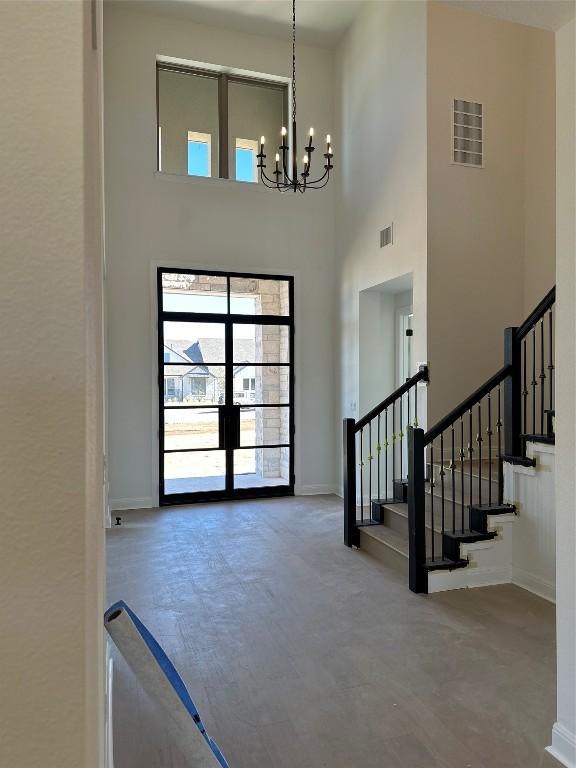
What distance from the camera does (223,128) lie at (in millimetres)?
7102

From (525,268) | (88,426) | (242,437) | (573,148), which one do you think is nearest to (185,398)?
(242,437)

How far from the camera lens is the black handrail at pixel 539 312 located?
11.8 feet

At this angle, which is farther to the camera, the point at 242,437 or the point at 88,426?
the point at 242,437

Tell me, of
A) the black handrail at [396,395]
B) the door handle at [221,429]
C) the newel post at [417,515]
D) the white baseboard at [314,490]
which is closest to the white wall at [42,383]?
the newel post at [417,515]

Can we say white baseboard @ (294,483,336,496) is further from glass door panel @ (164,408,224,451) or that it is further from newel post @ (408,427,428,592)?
newel post @ (408,427,428,592)

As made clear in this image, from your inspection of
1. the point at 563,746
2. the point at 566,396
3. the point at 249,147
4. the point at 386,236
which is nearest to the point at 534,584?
the point at 563,746

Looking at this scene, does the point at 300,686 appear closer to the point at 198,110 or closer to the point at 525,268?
the point at 525,268

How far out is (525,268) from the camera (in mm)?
5621

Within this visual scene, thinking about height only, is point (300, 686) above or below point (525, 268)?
below

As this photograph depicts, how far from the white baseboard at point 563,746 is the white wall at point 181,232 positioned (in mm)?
5223

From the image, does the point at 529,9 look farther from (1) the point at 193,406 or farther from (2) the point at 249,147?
(2) the point at 249,147

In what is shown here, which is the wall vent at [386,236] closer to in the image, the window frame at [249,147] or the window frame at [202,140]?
the window frame at [249,147]

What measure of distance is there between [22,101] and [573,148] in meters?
2.13

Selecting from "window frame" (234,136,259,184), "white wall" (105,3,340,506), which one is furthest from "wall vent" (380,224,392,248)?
"window frame" (234,136,259,184)
